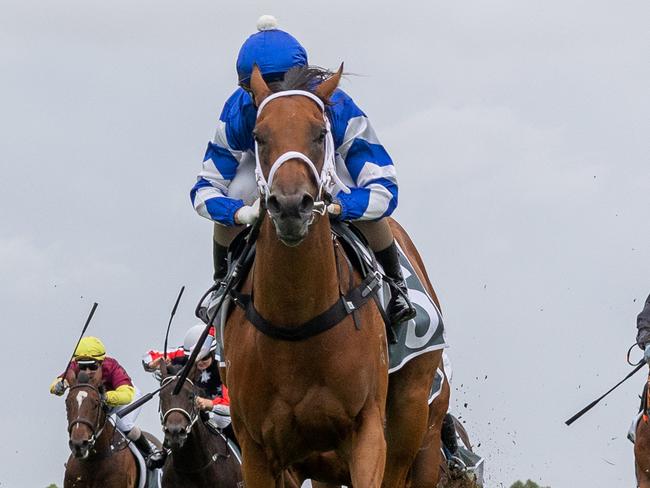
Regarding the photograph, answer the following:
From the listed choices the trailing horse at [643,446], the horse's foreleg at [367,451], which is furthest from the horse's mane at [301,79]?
the trailing horse at [643,446]

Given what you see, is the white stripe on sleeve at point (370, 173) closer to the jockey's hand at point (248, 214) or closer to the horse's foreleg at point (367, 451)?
the jockey's hand at point (248, 214)

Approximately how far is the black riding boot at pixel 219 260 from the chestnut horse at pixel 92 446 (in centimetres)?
689

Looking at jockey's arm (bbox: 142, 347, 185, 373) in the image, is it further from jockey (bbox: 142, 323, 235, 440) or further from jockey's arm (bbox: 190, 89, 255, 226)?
jockey's arm (bbox: 190, 89, 255, 226)

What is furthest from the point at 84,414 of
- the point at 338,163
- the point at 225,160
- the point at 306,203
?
the point at 306,203

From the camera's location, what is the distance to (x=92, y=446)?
17.0 metres

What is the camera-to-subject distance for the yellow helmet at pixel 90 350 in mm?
17750

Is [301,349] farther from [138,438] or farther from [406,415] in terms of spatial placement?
[138,438]

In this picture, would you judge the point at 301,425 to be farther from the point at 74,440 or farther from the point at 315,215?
the point at 74,440

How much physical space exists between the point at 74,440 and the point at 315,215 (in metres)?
8.74

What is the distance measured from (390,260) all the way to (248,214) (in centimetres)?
150

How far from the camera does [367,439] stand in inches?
349

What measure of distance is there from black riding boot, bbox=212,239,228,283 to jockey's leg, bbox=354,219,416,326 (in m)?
0.76

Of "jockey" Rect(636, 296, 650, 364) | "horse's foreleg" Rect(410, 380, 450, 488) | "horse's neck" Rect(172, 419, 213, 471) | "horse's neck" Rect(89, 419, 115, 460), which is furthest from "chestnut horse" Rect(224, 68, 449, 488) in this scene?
"horse's neck" Rect(89, 419, 115, 460)

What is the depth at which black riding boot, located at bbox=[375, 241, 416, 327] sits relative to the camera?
9.94 meters
